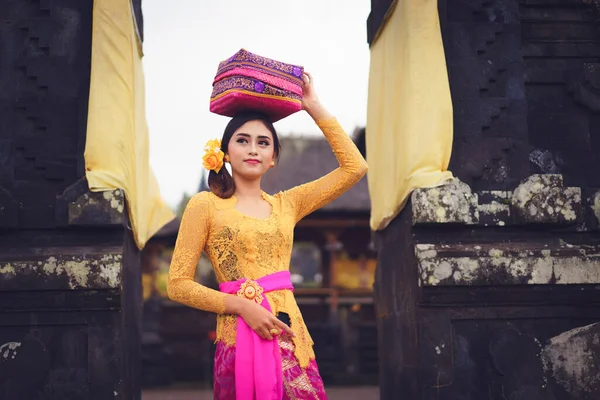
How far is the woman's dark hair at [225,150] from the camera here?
3594 mm

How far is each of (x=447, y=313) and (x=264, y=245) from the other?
1.85m

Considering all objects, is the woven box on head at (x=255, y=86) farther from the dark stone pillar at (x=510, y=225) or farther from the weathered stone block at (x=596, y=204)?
the weathered stone block at (x=596, y=204)

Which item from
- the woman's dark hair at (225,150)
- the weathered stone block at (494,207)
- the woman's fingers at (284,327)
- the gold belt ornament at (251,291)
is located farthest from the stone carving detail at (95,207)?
the weathered stone block at (494,207)

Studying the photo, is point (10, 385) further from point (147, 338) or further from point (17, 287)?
point (147, 338)

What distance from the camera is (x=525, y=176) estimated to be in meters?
5.16

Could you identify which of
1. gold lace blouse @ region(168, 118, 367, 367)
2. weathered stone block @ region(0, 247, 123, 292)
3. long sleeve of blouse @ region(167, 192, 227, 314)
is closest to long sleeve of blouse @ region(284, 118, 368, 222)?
gold lace blouse @ region(168, 118, 367, 367)

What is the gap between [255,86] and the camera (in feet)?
11.4

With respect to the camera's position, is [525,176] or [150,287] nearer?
[525,176]

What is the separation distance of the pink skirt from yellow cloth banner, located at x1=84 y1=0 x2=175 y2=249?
192 cm

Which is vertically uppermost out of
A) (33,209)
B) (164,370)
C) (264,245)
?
(33,209)

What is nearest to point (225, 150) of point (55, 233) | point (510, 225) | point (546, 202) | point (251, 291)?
point (251, 291)

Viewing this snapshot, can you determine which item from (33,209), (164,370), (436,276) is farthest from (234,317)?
(164,370)

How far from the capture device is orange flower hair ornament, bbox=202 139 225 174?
11.7 ft

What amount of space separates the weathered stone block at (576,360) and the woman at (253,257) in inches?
81.3
